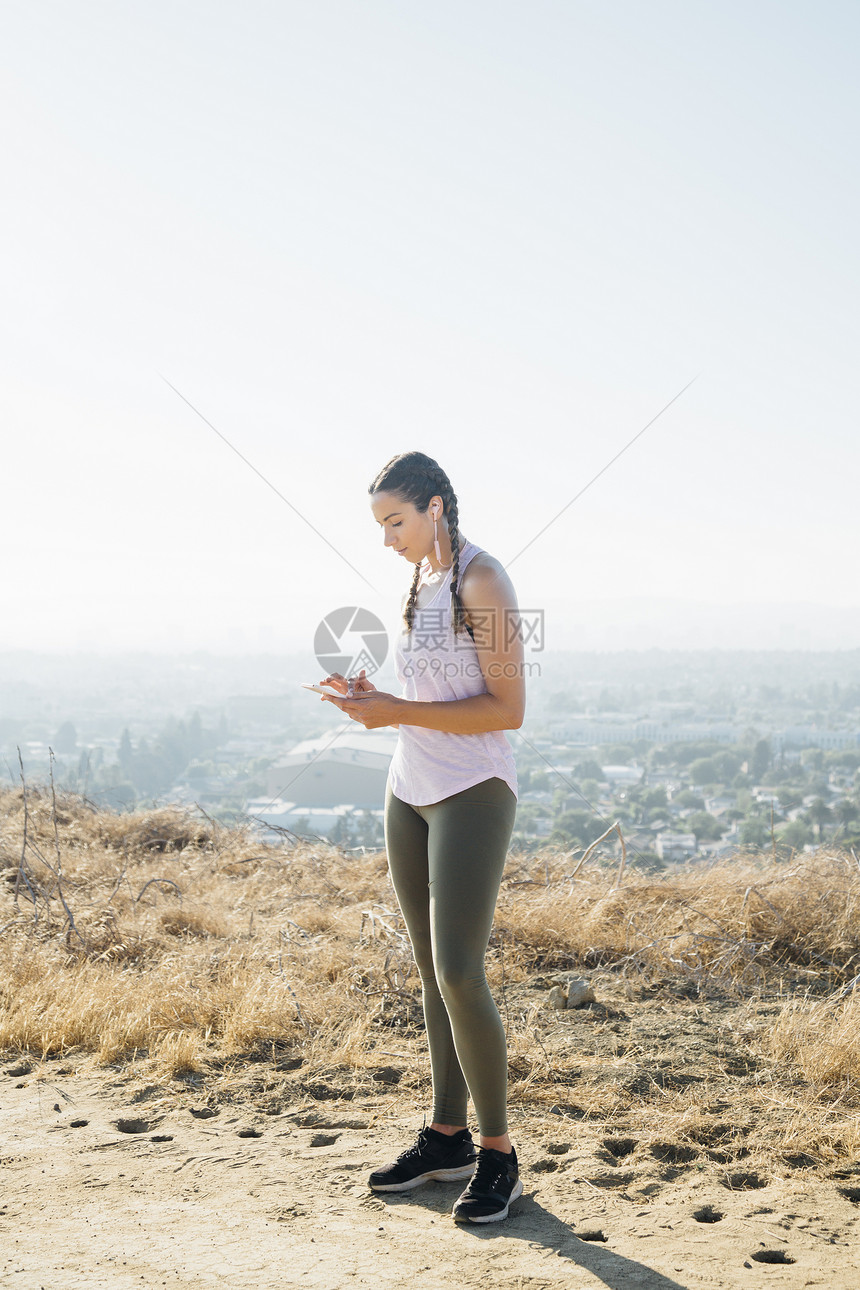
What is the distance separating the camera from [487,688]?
83.3 inches

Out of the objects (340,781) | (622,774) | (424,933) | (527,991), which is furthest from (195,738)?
(424,933)

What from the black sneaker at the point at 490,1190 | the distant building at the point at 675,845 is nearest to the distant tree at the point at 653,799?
the distant building at the point at 675,845

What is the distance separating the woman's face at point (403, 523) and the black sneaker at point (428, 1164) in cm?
149

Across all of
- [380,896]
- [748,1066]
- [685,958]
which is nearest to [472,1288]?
[748,1066]

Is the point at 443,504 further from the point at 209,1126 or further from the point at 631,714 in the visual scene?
the point at 631,714

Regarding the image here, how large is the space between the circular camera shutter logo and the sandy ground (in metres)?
1.58

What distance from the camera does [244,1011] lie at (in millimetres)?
3184

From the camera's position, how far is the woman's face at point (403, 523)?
7.22 feet

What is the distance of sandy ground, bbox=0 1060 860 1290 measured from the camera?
180 cm

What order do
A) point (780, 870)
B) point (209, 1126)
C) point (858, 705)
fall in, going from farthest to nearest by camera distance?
point (858, 705) < point (780, 870) < point (209, 1126)

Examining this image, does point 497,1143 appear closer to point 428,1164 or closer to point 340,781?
point 428,1164

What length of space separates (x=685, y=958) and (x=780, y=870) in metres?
1.05

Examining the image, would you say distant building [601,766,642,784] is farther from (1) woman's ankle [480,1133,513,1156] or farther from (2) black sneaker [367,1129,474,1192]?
(1) woman's ankle [480,1133,513,1156]

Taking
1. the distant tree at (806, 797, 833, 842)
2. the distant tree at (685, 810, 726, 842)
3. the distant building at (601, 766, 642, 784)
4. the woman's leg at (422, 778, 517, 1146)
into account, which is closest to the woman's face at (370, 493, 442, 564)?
the woman's leg at (422, 778, 517, 1146)
